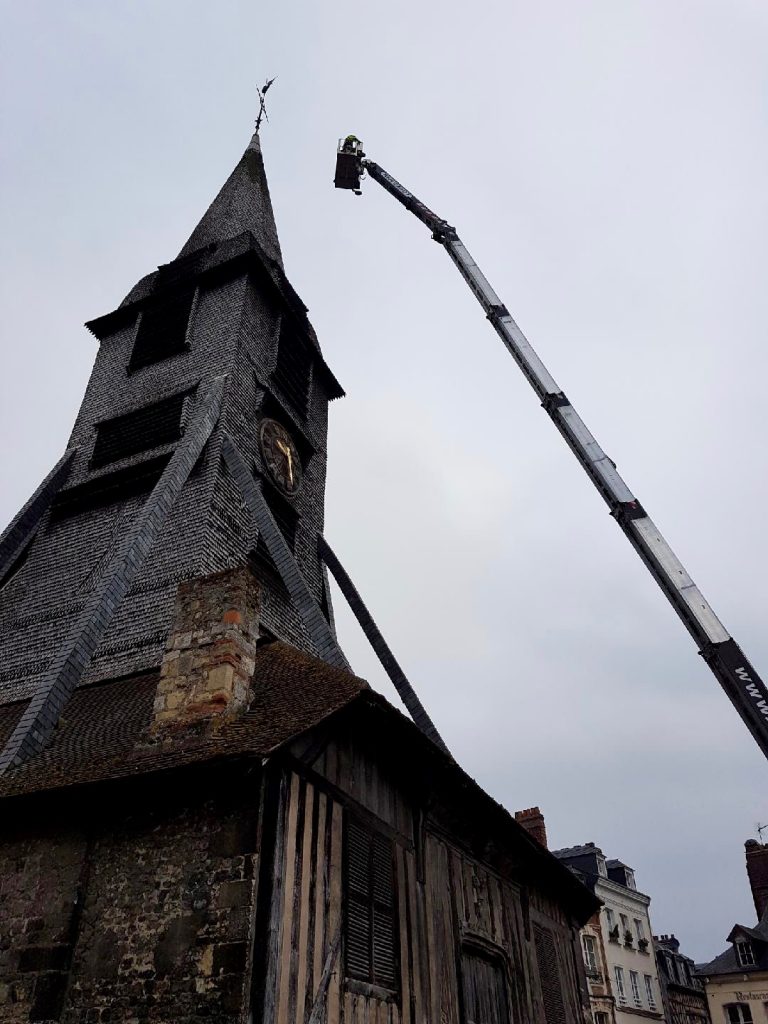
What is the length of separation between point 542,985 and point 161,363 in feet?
39.8

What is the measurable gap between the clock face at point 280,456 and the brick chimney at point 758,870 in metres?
20.4

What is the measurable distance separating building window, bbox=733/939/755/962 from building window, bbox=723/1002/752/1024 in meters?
1.07

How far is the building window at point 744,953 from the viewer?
2389cm

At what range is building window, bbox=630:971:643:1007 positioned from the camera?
24234 millimetres

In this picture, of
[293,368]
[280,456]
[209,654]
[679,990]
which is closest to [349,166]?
[293,368]

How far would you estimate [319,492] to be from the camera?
16.0 metres

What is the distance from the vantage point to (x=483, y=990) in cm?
844

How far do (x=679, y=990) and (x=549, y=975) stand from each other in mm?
23061

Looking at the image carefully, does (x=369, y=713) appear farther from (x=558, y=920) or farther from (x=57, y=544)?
(x=57, y=544)

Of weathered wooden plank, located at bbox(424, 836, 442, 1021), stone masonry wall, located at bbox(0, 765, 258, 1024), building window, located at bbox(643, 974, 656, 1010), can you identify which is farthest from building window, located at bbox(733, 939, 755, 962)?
stone masonry wall, located at bbox(0, 765, 258, 1024)

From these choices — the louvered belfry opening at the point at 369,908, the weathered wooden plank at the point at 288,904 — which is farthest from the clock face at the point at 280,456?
the weathered wooden plank at the point at 288,904

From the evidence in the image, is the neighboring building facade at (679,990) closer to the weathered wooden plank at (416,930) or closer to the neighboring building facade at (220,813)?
the neighboring building facade at (220,813)

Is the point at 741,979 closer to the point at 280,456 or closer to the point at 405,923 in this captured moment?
the point at 280,456

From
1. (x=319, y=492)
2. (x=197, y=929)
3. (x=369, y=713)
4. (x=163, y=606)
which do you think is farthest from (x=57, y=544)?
(x=197, y=929)
